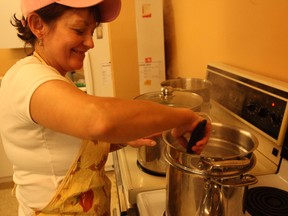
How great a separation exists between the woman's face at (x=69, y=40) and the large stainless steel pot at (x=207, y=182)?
13.5 inches

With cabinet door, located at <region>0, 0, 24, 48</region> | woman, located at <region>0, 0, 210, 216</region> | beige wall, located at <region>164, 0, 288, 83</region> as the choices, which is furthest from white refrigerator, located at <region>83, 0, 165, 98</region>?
cabinet door, located at <region>0, 0, 24, 48</region>

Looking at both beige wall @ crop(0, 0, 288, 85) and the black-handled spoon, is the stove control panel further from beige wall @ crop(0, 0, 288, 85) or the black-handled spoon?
the black-handled spoon

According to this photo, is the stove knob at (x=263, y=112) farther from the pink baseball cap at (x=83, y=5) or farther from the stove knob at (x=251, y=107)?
the pink baseball cap at (x=83, y=5)

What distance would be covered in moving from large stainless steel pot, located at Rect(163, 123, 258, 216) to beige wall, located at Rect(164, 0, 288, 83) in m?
0.38

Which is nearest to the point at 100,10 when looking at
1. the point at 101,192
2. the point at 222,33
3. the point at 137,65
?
the point at 101,192

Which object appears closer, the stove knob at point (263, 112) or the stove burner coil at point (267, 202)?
the stove burner coil at point (267, 202)

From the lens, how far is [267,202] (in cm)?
67

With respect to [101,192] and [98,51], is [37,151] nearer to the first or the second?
[101,192]

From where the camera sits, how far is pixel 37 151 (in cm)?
65

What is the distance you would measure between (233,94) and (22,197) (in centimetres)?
83

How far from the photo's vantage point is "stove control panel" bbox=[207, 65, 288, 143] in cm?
76

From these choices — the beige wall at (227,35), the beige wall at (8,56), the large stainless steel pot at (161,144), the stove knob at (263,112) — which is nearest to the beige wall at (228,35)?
the beige wall at (227,35)

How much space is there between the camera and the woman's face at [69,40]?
0.59m

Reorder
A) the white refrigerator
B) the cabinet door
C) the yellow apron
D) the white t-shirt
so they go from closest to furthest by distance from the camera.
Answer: the white t-shirt < the yellow apron < the white refrigerator < the cabinet door
